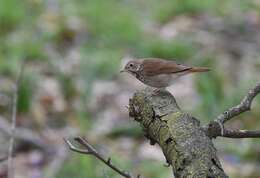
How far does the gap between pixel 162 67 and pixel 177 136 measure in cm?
133

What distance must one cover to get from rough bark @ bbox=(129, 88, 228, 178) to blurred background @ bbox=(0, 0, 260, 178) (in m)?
1.79

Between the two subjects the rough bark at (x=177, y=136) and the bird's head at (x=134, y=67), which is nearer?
the rough bark at (x=177, y=136)

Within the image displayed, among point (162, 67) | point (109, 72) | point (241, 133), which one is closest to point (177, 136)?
point (241, 133)

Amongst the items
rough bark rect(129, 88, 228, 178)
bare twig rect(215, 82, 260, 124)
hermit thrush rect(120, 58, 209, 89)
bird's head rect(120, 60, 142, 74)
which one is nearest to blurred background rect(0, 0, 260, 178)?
bird's head rect(120, 60, 142, 74)

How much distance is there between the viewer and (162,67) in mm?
3598

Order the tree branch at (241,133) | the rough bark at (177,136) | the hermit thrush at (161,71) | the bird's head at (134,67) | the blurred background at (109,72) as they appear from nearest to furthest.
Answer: the rough bark at (177,136), the tree branch at (241,133), the hermit thrush at (161,71), the bird's head at (134,67), the blurred background at (109,72)

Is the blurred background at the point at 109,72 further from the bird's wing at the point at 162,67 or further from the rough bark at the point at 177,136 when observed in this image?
the rough bark at the point at 177,136

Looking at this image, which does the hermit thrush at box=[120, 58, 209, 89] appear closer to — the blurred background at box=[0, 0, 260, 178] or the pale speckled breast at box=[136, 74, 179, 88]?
the pale speckled breast at box=[136, 74, 179, 88]

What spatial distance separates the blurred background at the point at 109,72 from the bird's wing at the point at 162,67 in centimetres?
98

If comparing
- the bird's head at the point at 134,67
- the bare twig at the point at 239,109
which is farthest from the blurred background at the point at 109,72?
the bare twig at the point at 239,109

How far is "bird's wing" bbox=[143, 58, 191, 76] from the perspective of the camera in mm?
3590

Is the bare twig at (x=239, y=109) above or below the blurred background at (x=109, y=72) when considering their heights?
above

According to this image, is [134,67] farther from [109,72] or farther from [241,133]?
[109,72]

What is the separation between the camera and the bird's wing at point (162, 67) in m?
3.59
